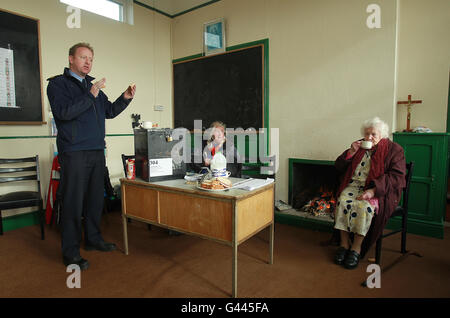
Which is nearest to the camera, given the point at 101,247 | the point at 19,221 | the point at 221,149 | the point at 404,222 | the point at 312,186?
the point at 404,222

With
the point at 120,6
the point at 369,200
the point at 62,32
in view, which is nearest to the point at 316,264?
the point at 369,200

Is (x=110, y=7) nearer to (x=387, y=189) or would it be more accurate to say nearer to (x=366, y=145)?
(x=366, y=145)

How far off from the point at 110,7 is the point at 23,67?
5.30 ft

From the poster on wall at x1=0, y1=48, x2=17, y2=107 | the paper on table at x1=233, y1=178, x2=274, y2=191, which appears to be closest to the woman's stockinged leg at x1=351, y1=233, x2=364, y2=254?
the paper on table at x1=233, y1=178, x2=274, y2=191

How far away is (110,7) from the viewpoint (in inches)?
→ 161

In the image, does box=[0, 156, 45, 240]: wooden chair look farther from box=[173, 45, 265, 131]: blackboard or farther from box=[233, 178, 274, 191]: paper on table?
box=[173, 45, 265, 131]: blackboard

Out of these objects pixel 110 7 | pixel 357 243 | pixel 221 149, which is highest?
pixel 110 7

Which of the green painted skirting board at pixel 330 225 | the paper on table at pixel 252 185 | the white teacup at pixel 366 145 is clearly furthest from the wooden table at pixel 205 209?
the green painted skirting board at pixel 330 225

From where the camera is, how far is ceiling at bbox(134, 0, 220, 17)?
4.37 meters

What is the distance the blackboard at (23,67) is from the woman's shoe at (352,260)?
11.8 feet

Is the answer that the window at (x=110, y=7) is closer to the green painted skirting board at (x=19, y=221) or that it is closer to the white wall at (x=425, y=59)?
the green painted skirting board at (x=19, y=221)

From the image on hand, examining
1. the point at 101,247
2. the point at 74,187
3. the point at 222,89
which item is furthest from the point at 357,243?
the point at 222,89

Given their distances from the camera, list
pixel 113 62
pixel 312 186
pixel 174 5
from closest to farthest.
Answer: pixel 312 186 < pixel 113 62 < pixel 174 5

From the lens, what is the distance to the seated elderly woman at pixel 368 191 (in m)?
2.25
